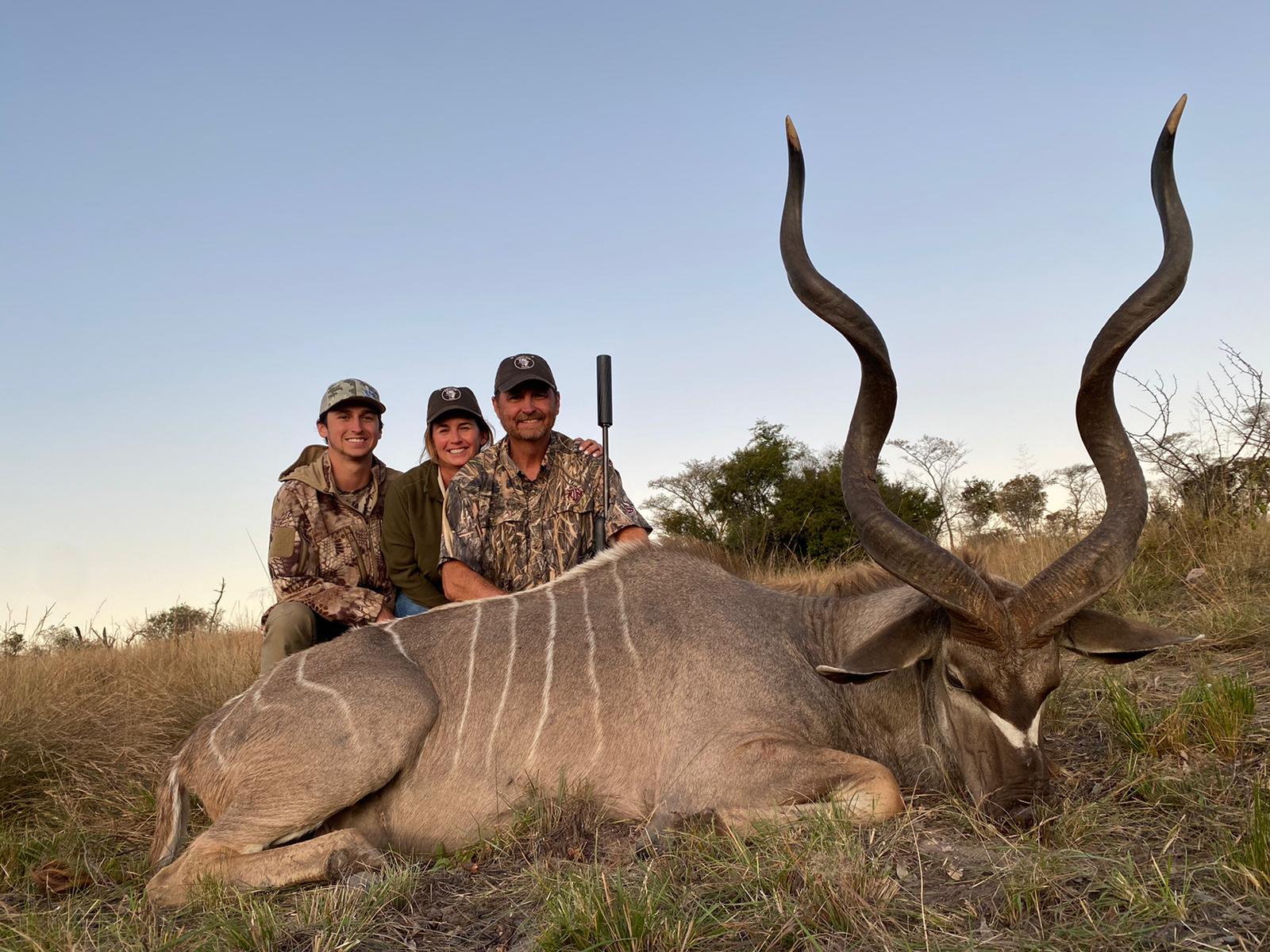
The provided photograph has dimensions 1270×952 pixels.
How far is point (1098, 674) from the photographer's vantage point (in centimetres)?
461

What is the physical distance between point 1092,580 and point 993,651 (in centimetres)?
38

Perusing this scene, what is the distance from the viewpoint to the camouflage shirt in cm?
565

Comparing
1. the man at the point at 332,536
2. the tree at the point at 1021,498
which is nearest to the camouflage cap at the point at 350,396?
the man at the point at 332,536

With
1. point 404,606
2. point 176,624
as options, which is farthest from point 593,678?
point 176,624

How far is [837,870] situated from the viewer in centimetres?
242

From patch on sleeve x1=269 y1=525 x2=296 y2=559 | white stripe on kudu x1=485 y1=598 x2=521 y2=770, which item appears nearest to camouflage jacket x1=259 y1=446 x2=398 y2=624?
patch on sleeve x1=269 y1=525 x2=296 y2=559

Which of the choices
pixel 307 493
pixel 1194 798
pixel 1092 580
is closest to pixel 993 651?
pixel 1092 580

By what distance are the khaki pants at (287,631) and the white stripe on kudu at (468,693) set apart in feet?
5.59

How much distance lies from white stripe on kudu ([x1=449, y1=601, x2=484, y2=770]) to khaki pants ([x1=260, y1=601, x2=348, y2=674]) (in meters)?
1.70

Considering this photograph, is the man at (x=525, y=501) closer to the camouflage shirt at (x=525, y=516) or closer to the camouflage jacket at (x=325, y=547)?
the camouflage shirt at (x=525, y=516)

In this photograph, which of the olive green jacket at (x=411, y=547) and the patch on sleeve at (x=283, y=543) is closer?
the patch on sleeve at (x=283, y=543)

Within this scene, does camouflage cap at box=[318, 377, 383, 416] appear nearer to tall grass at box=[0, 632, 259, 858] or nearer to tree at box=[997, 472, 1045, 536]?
tall grass at box=[0, 632, 259, 858]

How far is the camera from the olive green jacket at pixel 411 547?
19.6 ft

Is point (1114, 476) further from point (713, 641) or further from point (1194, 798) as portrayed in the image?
point (713, 641)
